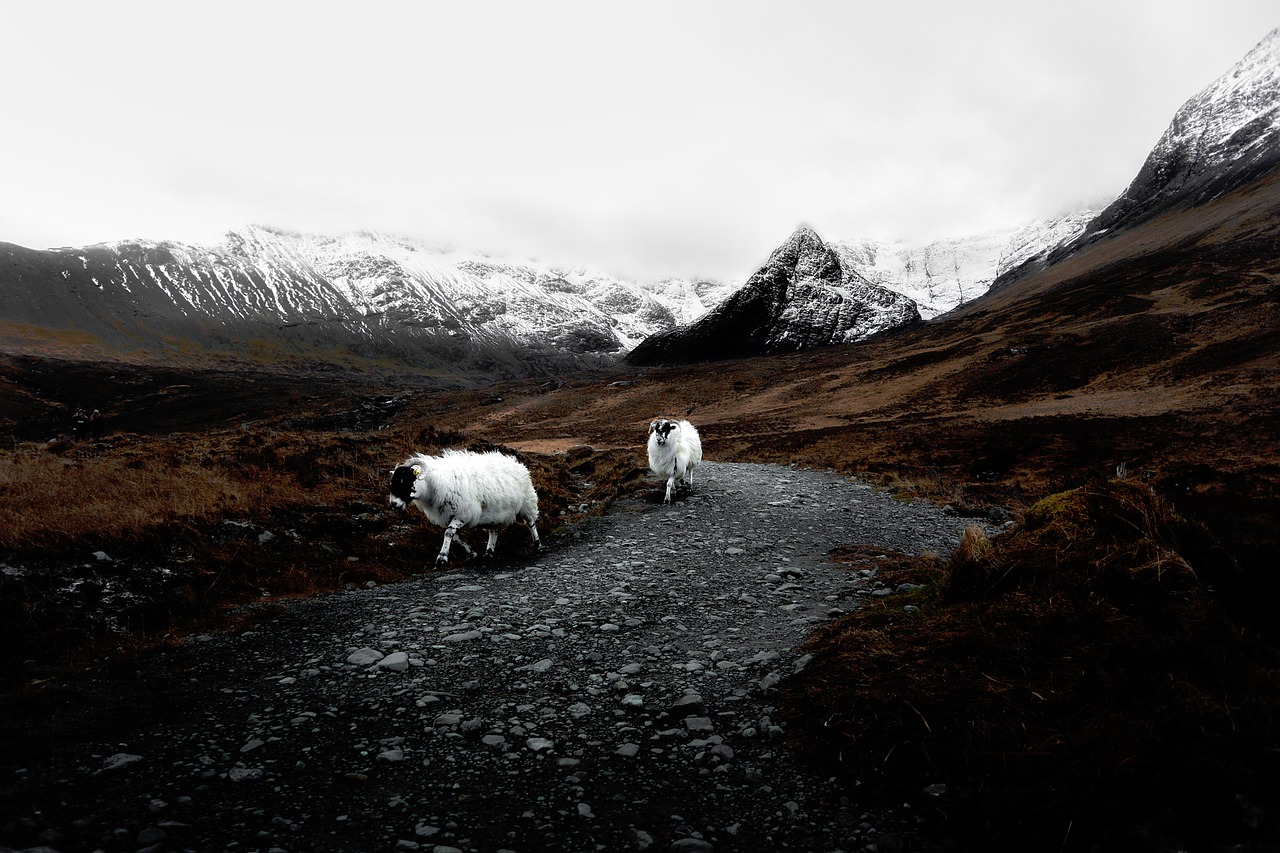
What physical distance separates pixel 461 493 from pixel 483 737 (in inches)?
271

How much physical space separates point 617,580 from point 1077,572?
6.20 metres

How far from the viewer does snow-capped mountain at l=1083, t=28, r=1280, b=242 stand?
122 m

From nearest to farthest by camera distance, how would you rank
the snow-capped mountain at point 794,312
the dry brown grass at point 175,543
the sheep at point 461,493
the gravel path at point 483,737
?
the gravel path at point 483,737, the dry brown grass at point 175,543, the sheep at point 461,493, the snow-capped mountain at point 794,312

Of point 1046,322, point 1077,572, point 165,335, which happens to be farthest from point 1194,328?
point 165,335

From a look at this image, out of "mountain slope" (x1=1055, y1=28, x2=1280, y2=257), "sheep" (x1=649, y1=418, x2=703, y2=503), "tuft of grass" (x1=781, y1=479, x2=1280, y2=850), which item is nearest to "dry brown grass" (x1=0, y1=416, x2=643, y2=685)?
"sheep" (x1=649, y1=418, x2=703, y2=503)

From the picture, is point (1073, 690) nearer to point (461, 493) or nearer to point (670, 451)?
Result: point (461, 493)

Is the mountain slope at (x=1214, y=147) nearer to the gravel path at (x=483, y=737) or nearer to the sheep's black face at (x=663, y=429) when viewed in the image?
the sheep's black face at (x=663, y=429)

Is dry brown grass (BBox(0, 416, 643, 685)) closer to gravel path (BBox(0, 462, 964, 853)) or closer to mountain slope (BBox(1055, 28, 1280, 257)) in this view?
gravel path (BBox(0, 462, 964, 853))

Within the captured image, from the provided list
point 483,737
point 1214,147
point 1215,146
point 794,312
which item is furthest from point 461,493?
point 1215,146

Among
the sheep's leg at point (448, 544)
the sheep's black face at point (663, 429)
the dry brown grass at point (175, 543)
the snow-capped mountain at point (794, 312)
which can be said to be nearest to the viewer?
the dry brown grass at point (175, 543)

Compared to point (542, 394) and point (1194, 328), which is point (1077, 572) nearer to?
point (1194, 328)

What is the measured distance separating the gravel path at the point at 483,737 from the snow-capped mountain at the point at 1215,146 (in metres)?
168

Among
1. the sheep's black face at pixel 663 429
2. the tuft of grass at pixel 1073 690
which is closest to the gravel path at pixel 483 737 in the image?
the tuft of grass at pixel 1073 690

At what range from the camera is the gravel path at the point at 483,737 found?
330 centimetres
